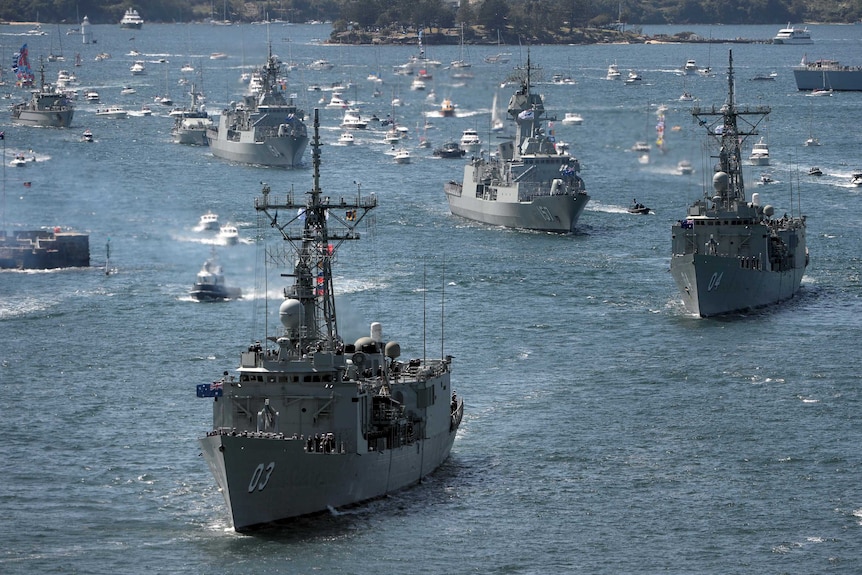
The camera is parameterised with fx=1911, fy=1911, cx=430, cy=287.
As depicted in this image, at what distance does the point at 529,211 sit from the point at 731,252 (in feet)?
124

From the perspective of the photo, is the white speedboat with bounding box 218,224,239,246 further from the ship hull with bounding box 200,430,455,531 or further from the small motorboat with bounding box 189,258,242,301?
the ship hull with bounding box 200,430,455,531

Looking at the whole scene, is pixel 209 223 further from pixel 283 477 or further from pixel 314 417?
pixel 283 477

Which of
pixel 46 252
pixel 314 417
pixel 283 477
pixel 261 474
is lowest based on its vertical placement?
pixel 46 252

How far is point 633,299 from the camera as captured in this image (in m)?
124

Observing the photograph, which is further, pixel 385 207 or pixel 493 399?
pixel 385 207

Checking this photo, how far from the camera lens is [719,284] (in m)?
118

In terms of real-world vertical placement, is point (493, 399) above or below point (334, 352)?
below

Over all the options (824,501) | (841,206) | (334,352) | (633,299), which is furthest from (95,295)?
(841,206)

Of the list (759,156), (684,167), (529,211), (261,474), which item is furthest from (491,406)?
(759,156)

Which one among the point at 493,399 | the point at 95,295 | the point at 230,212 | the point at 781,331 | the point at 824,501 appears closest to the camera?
the point at 824,501

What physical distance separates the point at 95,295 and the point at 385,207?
49.2 meters

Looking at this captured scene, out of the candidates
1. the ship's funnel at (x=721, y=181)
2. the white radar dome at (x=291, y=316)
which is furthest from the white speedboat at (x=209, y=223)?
the white radar dome at (x=291, y=316)

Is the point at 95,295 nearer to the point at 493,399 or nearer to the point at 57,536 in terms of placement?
the point at 493,399

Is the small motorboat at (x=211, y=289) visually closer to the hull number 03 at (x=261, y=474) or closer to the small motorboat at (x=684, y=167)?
the hull number 03 at (x=261, y=474)
